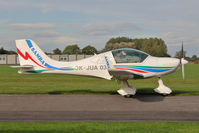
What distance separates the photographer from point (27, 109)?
8.55m

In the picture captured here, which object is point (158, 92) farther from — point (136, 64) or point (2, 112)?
point (2, 112)

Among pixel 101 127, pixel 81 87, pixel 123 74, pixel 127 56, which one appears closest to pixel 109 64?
pixel 127 56

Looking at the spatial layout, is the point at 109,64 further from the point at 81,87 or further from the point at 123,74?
the point at 81,87

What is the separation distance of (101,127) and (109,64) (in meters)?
5.63

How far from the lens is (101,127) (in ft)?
19.8

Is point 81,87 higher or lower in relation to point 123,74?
lower

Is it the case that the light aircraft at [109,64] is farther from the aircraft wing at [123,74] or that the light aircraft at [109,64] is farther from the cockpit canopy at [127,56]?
the aircraft wing at [123,74]

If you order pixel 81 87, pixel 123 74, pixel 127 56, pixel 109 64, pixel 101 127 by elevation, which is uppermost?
pixel 127 56

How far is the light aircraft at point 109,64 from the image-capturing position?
1136 cm

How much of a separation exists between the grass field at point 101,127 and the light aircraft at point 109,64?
174 inches

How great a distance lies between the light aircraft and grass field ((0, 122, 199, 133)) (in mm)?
4432

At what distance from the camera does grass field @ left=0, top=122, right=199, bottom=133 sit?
5.70 m

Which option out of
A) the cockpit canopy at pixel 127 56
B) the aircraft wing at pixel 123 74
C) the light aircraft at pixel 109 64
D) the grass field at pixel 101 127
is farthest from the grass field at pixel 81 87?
the grass field at pixel 101 127

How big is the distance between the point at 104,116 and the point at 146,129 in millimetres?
1914
